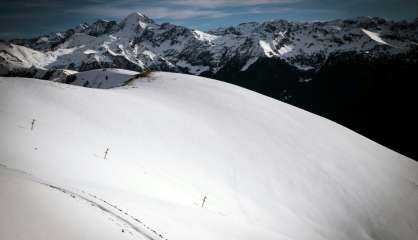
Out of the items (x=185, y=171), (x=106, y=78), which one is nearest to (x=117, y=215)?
(x=185, y=171)

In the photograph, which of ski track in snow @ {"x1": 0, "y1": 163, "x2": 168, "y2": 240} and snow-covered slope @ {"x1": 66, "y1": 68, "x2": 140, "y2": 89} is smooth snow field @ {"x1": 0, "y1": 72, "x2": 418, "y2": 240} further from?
snow-covered slope @ {"x1": 66, "y1": 68, "x2": 140, "y2": 89}

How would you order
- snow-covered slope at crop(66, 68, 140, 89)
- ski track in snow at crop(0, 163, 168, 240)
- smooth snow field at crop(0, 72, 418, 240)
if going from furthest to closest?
1. snow-covered slope at crop(66, 68, 140, 89)
2. smooth snow field at crop(0, 72, 418, 240)
3. ski track in snow at crop(0, 163, 168, 240)

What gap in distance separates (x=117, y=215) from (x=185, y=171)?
8.48 metres

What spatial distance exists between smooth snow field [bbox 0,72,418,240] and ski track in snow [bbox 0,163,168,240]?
7cm

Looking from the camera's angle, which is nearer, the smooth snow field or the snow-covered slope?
the smooth snow field

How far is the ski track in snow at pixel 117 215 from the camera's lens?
11.0m

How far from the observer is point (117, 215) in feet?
38.3

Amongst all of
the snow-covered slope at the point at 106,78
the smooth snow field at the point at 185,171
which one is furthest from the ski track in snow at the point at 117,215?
the snow-covered slope at the point at 106,78

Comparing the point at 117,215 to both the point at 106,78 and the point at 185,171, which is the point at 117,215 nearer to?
the point at 185,171

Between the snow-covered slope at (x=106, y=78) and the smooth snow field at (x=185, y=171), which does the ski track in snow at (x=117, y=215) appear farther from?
the snow-covered slope at (x=106, y=78)

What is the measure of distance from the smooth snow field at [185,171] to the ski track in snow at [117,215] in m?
0.07

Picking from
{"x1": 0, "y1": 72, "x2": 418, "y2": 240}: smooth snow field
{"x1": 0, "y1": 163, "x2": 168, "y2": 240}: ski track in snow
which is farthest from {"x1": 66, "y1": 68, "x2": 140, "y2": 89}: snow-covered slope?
{"x1": 0, "y1": 163, "x2": 168, "y2": 240}: ski track in snow

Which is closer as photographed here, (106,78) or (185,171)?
(185,171)

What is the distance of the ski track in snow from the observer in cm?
1097
